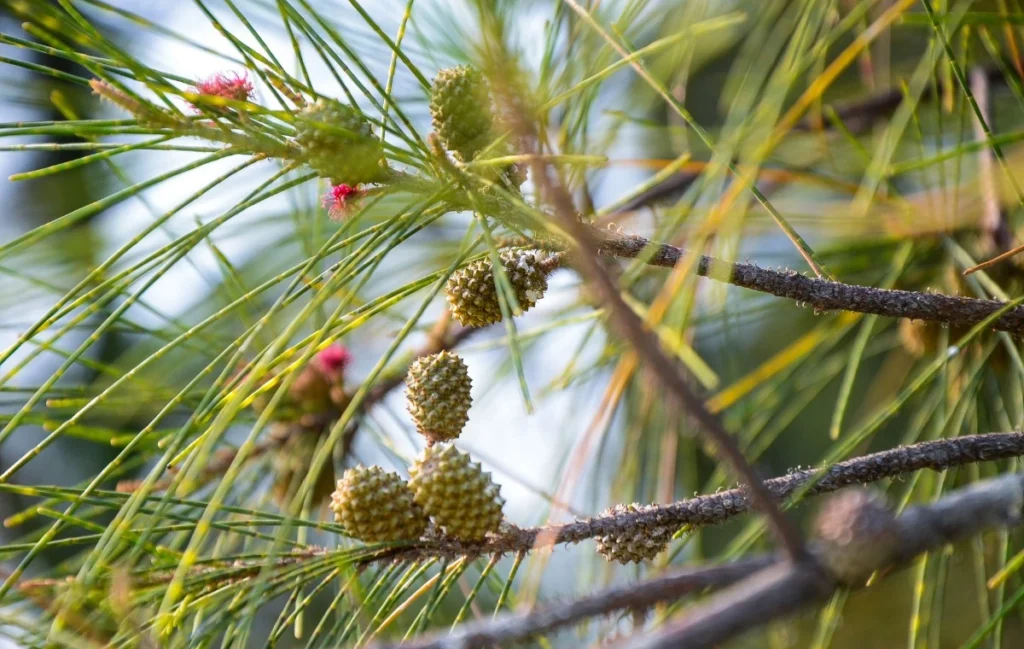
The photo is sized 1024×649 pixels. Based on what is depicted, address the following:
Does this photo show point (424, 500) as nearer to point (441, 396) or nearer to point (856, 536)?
point (441, 396)

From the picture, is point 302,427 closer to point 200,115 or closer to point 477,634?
point 200,115

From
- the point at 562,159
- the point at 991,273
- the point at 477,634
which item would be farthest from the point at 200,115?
the point at 991,273

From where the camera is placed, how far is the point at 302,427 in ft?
3.86

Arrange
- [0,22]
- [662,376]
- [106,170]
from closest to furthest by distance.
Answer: [662,376] → [106,170] → [0,22]

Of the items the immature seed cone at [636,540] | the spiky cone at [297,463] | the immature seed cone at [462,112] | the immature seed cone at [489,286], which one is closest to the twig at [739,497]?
the immature seed cone at [636,540]

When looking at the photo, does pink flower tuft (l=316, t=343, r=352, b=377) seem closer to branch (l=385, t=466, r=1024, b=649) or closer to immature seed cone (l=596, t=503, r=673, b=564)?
immature seed cone (l=596, t=503, r=673, b=564)

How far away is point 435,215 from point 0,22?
1664 millimetres

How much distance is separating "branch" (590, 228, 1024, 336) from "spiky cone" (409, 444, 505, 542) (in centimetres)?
18

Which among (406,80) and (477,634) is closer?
(477,634)

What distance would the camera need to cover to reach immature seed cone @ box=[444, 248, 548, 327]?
0.66m

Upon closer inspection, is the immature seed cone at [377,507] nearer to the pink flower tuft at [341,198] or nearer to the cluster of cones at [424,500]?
the cluster of cones at [424,500]

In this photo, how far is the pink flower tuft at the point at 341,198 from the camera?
62 cm

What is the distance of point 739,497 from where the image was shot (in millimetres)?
628

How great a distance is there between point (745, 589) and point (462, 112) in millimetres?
378
